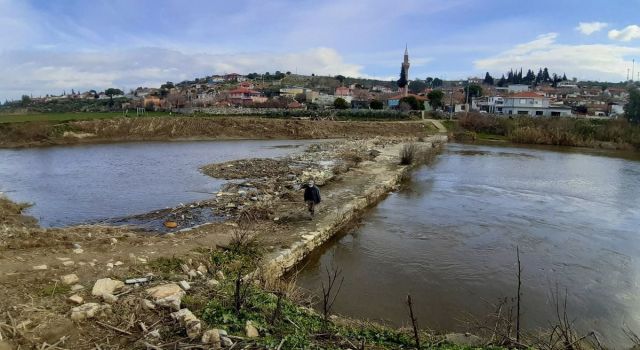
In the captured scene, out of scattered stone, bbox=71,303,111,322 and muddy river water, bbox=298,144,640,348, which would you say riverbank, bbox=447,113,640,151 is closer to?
muddy river water, bbox=298,144,640,348

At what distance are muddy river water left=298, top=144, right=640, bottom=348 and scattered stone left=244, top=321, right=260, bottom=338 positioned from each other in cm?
318

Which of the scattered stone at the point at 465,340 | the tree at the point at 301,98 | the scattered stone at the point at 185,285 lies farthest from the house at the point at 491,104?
the scattered stone at the point at 185,285

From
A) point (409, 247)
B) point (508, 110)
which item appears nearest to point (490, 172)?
point (409, 247)

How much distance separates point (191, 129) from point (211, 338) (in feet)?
165

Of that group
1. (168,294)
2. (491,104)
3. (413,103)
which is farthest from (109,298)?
(491,104)

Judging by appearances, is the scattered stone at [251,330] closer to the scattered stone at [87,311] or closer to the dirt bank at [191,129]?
the scattered stone at [87,311]

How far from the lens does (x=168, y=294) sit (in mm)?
6727

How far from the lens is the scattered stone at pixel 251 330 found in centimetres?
564

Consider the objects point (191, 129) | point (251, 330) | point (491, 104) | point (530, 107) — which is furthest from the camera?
point (491, 104)

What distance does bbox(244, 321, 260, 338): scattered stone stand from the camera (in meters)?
5.64

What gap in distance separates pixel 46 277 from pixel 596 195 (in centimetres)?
2278

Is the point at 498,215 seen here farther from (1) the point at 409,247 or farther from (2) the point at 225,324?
(2) the point at 225,324

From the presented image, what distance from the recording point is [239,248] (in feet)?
33.8

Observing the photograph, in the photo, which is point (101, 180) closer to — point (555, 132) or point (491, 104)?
point (555, 132)
